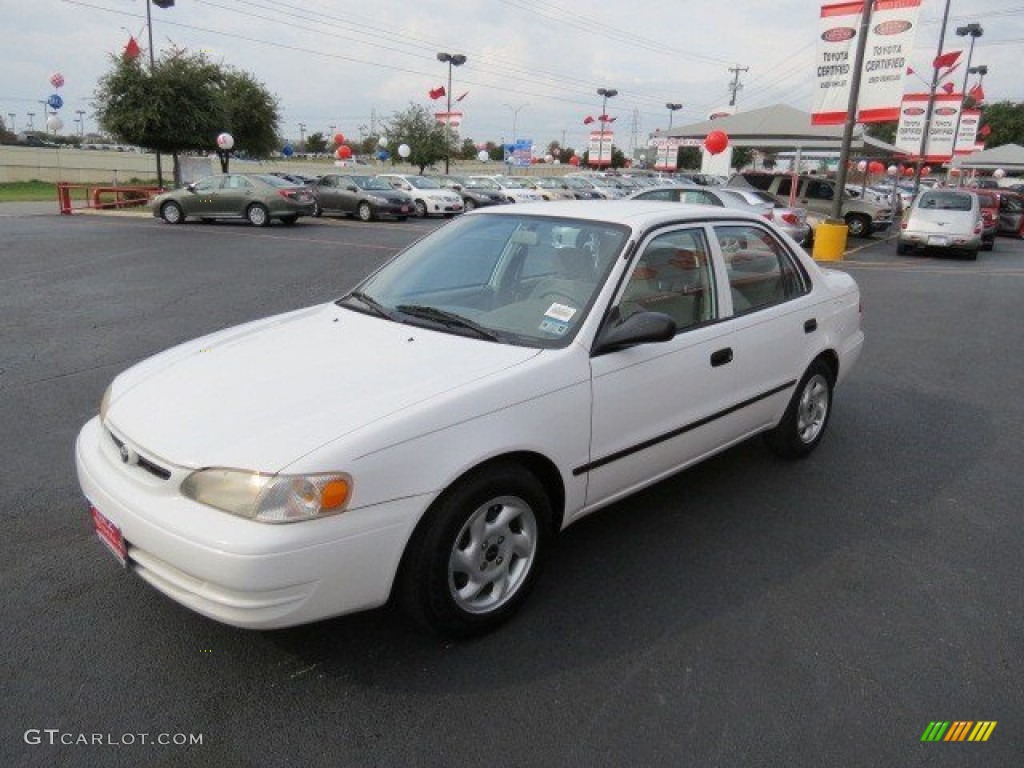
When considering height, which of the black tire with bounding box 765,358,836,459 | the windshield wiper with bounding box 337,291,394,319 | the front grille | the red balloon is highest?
the red balloon

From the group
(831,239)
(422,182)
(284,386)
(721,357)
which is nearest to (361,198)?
(422,182)

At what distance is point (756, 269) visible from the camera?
4.24 metres

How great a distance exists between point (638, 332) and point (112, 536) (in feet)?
7.01

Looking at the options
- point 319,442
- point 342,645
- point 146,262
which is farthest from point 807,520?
point 146,262

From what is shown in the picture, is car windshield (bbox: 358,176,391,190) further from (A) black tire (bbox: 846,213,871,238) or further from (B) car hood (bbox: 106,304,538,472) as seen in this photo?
(B) car hood (bbox: 106,304,538,472)

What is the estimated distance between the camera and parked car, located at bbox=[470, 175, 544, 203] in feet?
96.9

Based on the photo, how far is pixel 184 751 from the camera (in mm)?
2373

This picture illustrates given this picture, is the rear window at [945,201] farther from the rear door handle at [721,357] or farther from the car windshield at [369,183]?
the rear door handle at [721,357]

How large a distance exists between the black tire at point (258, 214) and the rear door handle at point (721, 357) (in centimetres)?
1924

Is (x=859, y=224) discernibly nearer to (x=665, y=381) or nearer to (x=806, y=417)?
(x=806, y=417)

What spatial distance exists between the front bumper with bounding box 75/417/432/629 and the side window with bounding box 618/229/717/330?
4.90ft

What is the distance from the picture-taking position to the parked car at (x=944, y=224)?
1758 cm

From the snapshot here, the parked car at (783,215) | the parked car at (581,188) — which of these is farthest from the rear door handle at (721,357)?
the parked car at (581,188)

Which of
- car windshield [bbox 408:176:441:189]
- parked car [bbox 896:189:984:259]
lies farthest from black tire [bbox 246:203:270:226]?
parked car [bbox 896:189:984:259]
